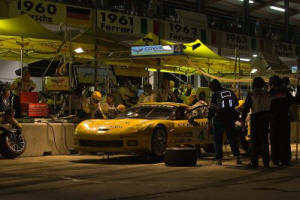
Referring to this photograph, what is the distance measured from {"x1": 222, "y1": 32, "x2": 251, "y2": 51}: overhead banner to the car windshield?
677 inches

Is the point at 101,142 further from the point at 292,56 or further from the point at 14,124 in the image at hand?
the point at 292,56

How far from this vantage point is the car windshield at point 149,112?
13319 mm

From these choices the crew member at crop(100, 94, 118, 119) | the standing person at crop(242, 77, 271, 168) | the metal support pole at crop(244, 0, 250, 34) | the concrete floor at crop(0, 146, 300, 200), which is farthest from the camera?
the metal support pole at crop(244, 0, 250, 34)

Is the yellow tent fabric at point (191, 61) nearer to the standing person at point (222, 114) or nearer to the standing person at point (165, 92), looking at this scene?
the standing person at point (165, 92)

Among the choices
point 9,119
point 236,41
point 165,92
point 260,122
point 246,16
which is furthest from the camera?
point 246,16

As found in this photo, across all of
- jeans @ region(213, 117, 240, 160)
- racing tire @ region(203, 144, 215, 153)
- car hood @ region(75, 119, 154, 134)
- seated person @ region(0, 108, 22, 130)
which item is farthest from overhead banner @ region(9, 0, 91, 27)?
jeans @ region(213, 117, 240, 160)

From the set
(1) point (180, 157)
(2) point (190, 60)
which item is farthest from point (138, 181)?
(2) point (190, 60)

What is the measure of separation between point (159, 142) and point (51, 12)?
10849 mm

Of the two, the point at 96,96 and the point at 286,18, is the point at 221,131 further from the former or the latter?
the point at 286,18

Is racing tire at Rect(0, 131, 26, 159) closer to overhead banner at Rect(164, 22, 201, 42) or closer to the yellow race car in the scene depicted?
the yellow race car

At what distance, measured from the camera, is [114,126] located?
1237 centimetres

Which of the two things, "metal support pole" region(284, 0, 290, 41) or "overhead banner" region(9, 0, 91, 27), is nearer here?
"overhead banner" region(9, 0, 91, 27)

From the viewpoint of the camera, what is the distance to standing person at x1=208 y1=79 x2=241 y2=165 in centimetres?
1156

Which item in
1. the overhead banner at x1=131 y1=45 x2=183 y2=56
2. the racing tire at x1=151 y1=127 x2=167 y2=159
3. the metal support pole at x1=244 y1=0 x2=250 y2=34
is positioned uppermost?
the metal support pole at x1=244 y1=0 x2=250 y2=34
